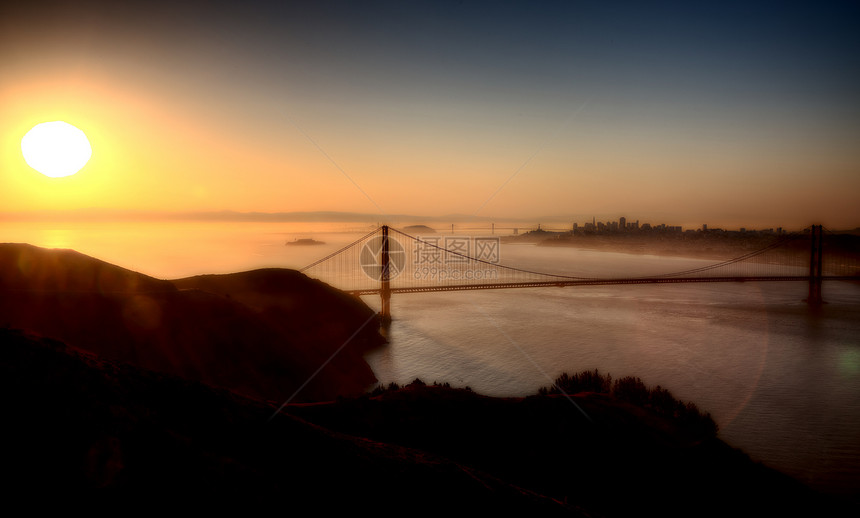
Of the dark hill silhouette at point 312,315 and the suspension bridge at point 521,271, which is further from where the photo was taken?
the suspension bridge at point 521,271

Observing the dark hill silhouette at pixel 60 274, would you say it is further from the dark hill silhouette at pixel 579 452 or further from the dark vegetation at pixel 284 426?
the dark hill silhouette at pixel 579 452

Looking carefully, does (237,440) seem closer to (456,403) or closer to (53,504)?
(53,504)

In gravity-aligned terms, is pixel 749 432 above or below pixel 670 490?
below

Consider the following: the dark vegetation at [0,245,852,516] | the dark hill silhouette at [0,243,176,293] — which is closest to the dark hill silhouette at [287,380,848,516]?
the dark vegetation at [0,245,852,516]

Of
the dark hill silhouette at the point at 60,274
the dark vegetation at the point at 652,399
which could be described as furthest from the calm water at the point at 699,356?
the dark hill silhouette at the point at 60,274

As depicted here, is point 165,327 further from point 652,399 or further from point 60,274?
point 652,399

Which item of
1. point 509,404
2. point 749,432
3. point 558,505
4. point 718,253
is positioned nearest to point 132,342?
point 509,404

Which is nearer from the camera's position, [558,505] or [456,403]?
[558,505]
